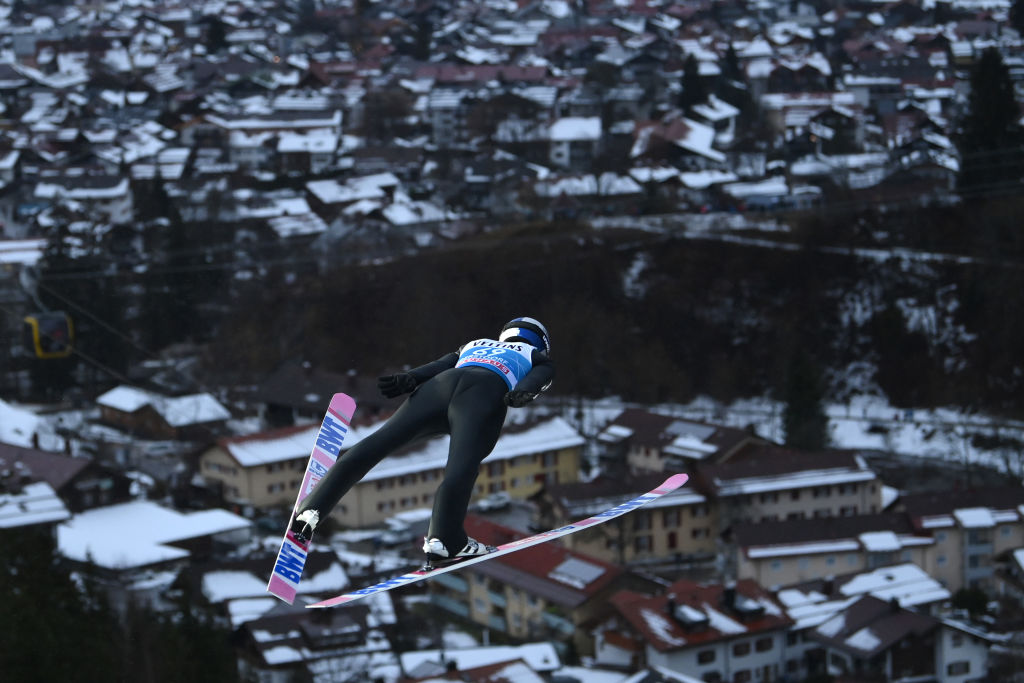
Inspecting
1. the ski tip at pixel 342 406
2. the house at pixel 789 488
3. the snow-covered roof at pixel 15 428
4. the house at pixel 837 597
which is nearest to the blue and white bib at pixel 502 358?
the ski tip at pixel 342 406

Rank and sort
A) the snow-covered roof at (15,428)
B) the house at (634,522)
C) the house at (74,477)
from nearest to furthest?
the house at (74,477)
the house at (634,522)
the snow-covered roof at (15,428)

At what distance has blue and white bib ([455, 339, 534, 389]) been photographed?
392cm

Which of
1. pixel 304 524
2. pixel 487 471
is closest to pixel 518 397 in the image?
pixel 304 524

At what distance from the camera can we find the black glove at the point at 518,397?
3.66 meters

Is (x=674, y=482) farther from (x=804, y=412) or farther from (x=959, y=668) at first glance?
(x=804, y=412)

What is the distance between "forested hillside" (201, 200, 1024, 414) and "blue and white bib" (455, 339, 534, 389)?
74.1ft

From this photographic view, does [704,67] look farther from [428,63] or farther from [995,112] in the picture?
[995,112]

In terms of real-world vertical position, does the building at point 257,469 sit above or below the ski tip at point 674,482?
below

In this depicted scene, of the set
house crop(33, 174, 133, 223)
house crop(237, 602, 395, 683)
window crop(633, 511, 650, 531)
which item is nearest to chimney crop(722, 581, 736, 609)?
window crop(633, 511, 650, 531)

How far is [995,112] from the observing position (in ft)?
94.9

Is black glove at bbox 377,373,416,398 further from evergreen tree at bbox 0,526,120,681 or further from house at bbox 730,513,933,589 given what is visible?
house at bbox 730,513,933,589

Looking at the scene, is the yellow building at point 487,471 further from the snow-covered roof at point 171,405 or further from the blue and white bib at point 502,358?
the blue and white bib at point 502,358

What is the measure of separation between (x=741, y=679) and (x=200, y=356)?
52.8ft

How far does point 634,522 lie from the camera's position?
66.5ft
